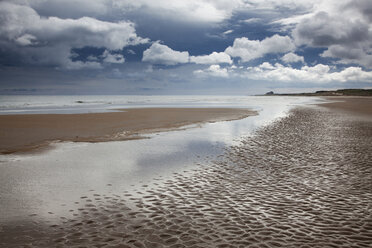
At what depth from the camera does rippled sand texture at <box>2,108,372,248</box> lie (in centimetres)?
565

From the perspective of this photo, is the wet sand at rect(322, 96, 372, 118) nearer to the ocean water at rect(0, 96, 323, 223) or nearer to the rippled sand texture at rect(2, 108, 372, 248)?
the ocean water at rect(0, 96, 323, 223)

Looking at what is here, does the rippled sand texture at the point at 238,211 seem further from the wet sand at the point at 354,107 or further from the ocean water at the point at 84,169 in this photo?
the wet sand at the point at 354,107

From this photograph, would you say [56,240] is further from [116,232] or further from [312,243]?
[312,243]

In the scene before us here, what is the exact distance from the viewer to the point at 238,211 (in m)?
7.07

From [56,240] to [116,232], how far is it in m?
1.26

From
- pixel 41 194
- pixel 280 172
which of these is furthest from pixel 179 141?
pixel 41 194

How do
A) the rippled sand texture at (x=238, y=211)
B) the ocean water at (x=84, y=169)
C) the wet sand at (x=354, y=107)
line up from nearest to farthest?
1. the rippled sand texture at (x=238, y=211)
2. the ocean water at (x=84, y=169)
3. the wet sand at (x=354, y=107)

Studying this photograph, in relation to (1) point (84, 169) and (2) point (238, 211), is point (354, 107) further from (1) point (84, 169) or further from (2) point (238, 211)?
(1) point (84, 169)

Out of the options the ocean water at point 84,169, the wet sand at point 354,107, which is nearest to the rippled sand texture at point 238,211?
the ocean water at point 84,169

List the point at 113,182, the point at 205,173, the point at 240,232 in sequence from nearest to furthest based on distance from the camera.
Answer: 1. the point at 240,232
2. the point at 113,182
3. the point at 205,173

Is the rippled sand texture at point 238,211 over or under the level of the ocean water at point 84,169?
under

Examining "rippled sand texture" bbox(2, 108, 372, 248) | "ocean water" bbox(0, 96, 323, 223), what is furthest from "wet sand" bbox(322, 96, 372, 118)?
"rippled sand texture" bbox(2, 108, 372, 248)

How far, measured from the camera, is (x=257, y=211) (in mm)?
7051

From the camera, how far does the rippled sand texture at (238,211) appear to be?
5.65 metres
